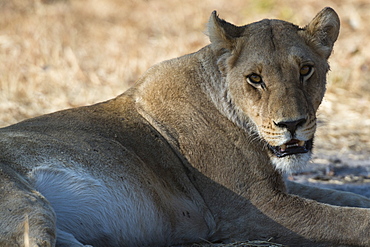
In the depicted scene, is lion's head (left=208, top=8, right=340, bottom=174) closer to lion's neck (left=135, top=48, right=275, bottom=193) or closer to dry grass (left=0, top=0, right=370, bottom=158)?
lion's neck (left=135, top=48, right=275, bottom=193)

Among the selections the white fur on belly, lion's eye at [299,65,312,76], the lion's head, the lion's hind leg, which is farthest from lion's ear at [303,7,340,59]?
the lion's hind leg

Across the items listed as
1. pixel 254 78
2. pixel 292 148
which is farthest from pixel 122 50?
pixel 292 148

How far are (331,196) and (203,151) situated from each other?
1481mm

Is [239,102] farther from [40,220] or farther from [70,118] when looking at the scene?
[40,220]

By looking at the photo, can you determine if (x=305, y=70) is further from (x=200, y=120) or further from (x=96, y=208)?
(x=96, y=208)

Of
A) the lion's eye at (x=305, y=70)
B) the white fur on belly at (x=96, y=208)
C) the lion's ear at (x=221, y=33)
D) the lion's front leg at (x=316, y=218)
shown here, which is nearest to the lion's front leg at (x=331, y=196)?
the lion's front leg at (x=316, y=218)

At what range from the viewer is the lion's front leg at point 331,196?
5129 mm

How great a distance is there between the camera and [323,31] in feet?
15.1

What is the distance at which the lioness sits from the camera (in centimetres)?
398

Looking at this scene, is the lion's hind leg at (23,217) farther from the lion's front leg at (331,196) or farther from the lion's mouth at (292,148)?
the lion's front leg at (331,196)

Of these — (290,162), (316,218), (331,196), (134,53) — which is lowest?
(316,218)

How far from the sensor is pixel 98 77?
992cm

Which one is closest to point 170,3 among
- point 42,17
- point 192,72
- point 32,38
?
point 42,17

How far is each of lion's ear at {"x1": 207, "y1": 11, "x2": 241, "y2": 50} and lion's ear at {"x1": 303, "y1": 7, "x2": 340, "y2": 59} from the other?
0.55 m
